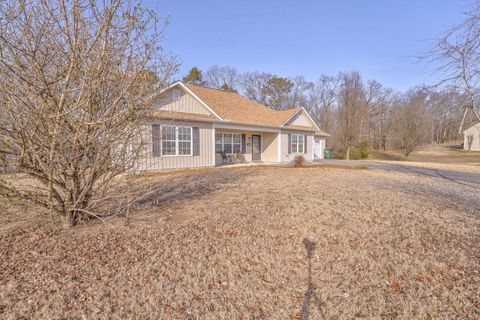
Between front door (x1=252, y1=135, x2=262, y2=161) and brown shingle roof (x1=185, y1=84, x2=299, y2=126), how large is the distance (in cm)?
178

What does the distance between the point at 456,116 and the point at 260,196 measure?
4331mm

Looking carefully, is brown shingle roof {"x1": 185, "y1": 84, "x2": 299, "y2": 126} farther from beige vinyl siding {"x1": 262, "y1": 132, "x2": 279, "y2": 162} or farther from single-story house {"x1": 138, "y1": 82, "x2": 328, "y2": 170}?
beige vinyl siding {"x1": 262, "y1": 132, "x2": 279, "y2": 162}

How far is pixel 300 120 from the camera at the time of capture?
783 inches

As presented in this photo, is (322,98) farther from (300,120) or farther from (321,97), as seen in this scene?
(300,120)

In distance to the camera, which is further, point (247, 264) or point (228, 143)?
point (228, 143)

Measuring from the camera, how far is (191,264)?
306cm

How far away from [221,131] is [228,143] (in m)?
1.14

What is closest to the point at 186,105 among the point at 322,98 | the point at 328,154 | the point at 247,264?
the point at 247,264

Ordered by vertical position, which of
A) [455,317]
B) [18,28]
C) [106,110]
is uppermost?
[18,28]

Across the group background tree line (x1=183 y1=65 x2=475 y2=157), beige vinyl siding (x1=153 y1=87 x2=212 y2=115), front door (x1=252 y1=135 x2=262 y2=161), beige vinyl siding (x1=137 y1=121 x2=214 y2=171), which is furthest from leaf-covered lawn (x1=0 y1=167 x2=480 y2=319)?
background tree line (x1=183 y1=65 x2=475 y2=157)

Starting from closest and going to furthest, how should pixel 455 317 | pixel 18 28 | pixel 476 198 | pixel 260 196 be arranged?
pixel 455 317 → pixel 18 28 → pixel 260 196 → pixel 476 198

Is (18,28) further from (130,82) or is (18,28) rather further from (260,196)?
(260,196)

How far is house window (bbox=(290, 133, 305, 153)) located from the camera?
62.1 ft

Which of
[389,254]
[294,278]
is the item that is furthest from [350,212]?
[294,278]
